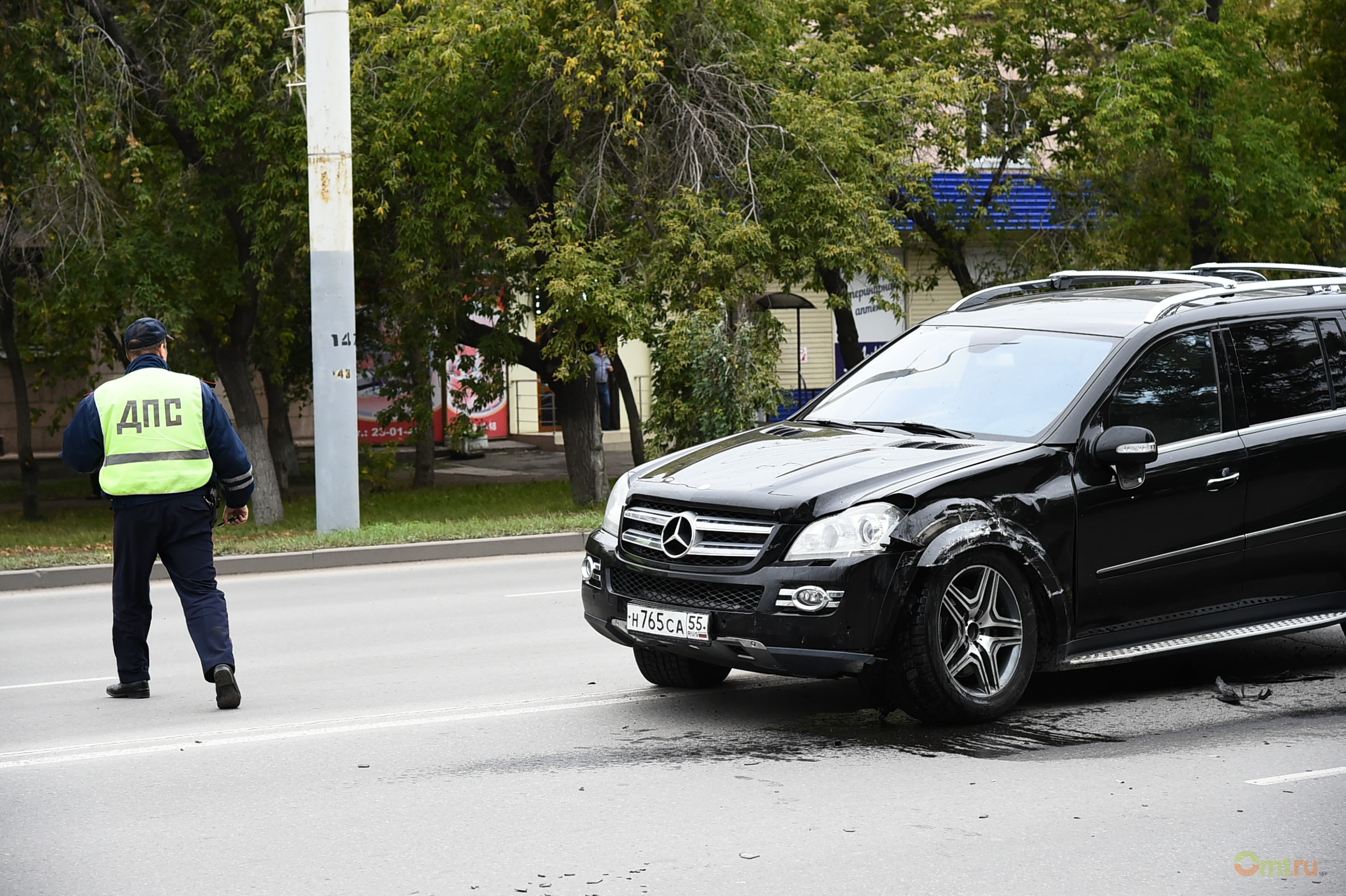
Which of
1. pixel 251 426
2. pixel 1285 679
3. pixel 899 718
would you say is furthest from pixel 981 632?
pixel 251 426

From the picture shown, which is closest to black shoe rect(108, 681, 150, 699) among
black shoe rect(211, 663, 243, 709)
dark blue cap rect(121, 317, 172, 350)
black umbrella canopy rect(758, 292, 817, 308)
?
black shoe rect(211, 663, 243, 709)

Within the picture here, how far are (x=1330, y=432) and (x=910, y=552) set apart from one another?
2546mm

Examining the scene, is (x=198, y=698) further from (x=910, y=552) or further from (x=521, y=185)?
(x=521, y=185)

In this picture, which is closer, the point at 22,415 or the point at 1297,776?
the point at 1297,776

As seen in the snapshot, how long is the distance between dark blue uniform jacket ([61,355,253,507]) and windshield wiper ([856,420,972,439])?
9.55ft

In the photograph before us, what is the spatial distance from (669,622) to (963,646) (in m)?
1.18

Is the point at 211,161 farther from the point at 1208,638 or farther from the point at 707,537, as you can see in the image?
the point at 1208,638

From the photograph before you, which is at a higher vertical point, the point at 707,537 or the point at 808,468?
the point at 808,468

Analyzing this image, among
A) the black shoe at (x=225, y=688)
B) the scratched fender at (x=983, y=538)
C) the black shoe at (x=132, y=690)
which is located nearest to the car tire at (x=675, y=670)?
the scratched fender at (x=983, y=538)

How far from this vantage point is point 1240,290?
302 inches

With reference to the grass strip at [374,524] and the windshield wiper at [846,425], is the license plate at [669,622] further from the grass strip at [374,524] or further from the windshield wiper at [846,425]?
the grass strip at [374,524]

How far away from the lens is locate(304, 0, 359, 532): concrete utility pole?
16516mm

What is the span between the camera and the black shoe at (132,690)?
778 cm

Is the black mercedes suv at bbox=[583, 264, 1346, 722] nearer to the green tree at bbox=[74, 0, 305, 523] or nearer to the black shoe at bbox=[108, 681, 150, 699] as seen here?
the black shoe at bbox=[108, 681, 150, 699]
